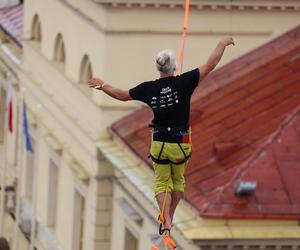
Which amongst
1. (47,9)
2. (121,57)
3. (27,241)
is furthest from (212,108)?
(27,241)

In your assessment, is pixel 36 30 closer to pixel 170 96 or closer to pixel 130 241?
pixel 130 241

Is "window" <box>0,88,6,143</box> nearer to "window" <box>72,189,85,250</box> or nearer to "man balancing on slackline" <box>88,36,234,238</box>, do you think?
"window" <box>72,189,85,250</box>

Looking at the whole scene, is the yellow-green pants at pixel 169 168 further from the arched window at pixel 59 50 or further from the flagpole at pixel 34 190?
the flagpole at pixel 34 190

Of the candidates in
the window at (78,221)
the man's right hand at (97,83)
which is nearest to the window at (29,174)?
the window at (78,221)

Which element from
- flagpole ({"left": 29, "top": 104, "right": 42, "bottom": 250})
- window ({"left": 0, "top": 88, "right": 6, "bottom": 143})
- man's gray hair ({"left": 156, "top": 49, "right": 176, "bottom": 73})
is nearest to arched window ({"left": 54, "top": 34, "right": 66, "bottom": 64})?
flagpole ({"left": 29, "top": 104, "right": 42, "bottom": 250})

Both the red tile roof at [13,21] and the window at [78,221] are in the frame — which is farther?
the red tile roof at [13,21]

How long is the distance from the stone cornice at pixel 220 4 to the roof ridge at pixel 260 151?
5.59 meters

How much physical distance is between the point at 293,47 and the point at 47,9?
30.3 ft

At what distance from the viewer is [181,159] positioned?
21.1 metres

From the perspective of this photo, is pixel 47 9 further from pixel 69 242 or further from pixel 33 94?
pixel 69 242

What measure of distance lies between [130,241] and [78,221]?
545 cm

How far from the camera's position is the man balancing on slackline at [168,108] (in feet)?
66.9

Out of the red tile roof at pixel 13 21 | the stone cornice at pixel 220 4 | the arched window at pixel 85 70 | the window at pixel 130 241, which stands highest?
the stone cornice at pixel 220 4

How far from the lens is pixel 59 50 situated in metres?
46.8
